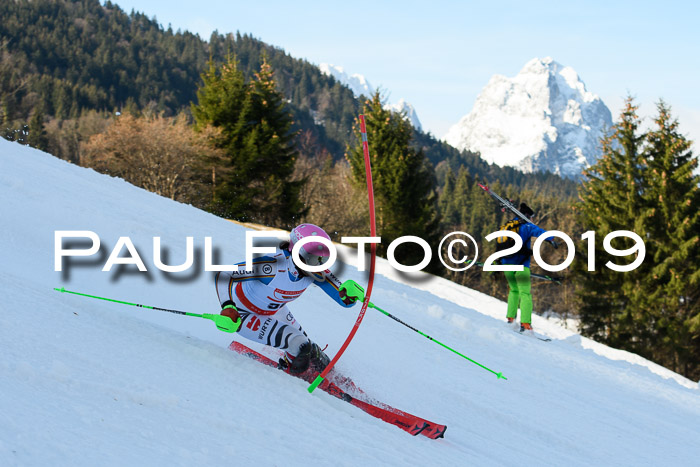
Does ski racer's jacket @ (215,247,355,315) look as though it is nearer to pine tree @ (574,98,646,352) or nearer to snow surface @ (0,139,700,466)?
snow surface @ (0,139,700,466)

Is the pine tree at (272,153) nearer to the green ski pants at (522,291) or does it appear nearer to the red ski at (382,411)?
the green ski pants at (522,291)

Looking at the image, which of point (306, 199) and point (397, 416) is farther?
point (306, 199)

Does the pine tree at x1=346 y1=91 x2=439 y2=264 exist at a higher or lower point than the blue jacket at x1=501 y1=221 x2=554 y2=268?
higher

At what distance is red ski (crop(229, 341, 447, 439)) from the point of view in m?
4.30

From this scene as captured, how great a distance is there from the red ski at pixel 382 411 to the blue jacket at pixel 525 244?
18.1 feet

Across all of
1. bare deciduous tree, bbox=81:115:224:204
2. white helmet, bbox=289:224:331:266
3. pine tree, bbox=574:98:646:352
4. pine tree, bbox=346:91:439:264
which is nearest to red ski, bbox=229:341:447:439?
white helmet, bbox=289:224:331:266

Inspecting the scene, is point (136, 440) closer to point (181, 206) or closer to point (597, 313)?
point (181, 206)

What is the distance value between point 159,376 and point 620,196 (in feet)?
86.0

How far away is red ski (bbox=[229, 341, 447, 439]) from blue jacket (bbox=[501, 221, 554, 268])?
5.52m

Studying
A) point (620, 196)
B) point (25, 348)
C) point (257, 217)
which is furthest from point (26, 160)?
point (620, 196)

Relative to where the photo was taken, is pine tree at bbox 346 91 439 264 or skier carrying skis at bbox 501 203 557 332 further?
pine tree at bbox 346 91 439 264

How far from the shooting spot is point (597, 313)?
86.4ft

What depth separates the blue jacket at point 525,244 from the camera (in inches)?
378

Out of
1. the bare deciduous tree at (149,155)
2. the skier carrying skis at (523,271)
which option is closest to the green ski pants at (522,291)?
the skier carrying skis at (523,271)
